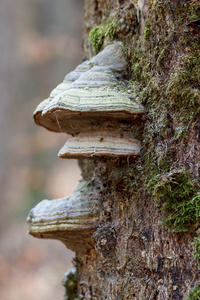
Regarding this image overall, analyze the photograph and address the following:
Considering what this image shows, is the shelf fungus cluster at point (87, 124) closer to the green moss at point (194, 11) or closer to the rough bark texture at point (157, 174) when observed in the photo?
the rough bark texture at point (157, 174)

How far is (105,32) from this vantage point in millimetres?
2160

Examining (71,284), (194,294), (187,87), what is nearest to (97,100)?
(187,87)

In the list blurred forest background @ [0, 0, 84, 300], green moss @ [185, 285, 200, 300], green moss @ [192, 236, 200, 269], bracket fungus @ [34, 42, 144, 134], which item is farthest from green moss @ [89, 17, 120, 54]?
blurred forest background @ [0, 0, 84, 300]

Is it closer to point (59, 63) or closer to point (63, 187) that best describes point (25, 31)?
point (59, 63)

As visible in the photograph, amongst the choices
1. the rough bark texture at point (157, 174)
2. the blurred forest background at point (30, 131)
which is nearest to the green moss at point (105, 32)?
the rough bark texture at point (157, 174)

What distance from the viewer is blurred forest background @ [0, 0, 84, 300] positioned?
877 cm

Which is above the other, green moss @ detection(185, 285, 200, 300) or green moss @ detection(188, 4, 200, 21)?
green moss @ detection(188, 4, 200, 21)

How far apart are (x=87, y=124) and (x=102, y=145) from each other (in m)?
0.18

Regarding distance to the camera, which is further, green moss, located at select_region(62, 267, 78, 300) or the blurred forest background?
the blurred forest background

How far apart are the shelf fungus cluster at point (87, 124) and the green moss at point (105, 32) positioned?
0.11 m

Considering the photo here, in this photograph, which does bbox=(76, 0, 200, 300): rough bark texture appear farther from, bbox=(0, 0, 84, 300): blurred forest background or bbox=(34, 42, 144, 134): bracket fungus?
bbox=(0, 0, 84, 300): blurred forest background

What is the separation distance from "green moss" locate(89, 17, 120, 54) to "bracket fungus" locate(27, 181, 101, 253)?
911mm

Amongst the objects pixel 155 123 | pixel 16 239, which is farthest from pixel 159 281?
pixel 16 239

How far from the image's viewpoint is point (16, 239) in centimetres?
930
